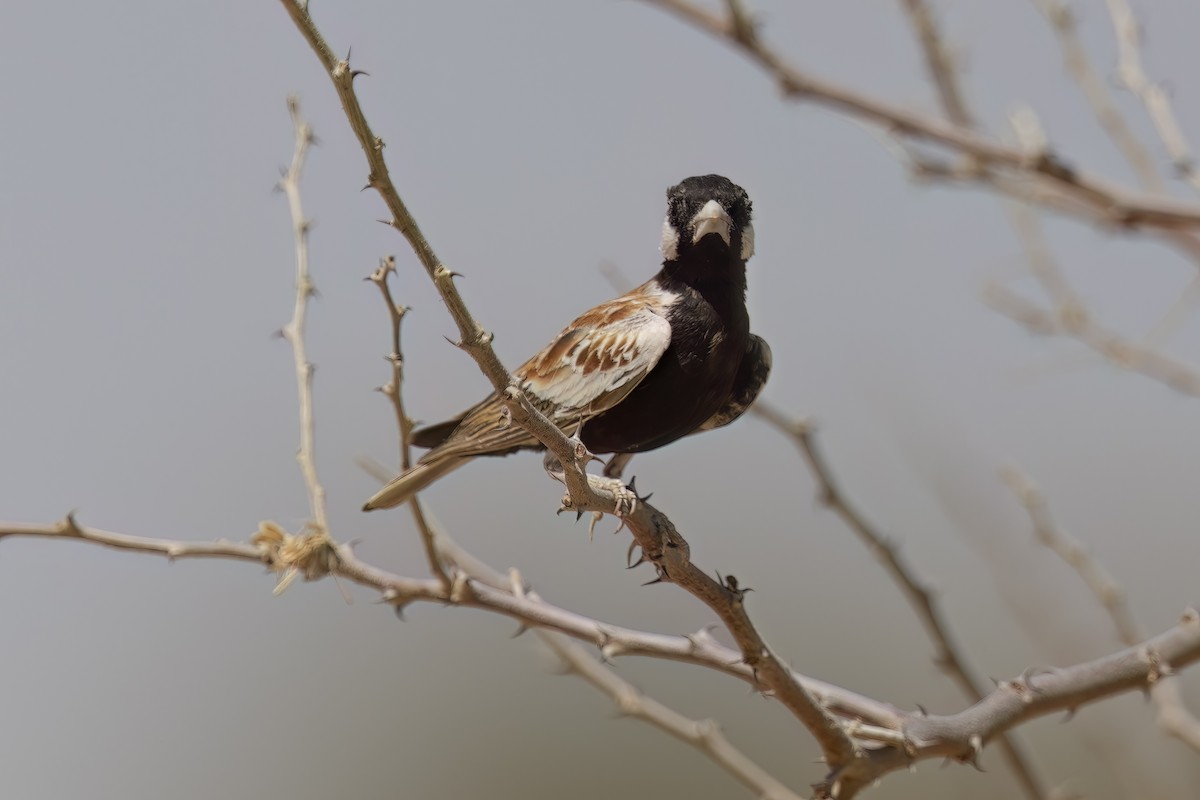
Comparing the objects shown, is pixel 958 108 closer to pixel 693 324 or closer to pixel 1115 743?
pixel 693 324

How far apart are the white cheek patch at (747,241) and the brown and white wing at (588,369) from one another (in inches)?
11.9

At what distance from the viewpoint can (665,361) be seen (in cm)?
382

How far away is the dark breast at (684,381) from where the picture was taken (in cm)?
381

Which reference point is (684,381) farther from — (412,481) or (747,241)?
(412,481)

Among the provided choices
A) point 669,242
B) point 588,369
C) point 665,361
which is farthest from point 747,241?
point 588,369

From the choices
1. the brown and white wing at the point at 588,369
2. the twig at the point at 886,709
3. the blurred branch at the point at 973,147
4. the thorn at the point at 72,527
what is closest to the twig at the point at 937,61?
the blurred branch at the point at 973,147

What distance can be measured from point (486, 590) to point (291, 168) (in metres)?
1.48

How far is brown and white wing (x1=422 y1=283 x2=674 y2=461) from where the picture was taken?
378cm

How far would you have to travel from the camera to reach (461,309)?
215 centimetres

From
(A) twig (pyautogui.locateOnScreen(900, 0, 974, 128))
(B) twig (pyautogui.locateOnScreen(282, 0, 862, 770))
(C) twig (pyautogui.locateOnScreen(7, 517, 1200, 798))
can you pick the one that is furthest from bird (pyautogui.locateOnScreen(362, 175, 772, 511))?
(A) twig (pyautogui.locateOnScreen(900, 0, 974, 128))

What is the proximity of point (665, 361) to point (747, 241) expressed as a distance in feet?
1.80

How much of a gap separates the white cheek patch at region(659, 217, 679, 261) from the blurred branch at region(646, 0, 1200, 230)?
0.61 meters

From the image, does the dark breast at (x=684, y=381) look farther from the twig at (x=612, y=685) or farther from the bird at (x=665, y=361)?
the twig at (x=612, y=685)

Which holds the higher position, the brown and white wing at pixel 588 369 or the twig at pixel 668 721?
the brown and white wing at pixel 588 369
